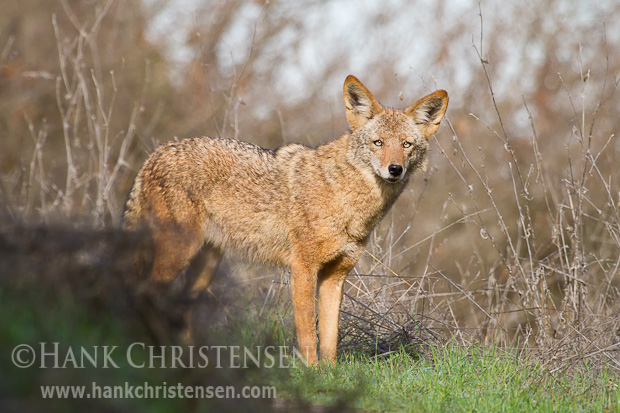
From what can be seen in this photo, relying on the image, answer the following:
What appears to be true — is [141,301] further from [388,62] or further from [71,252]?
[388,62]

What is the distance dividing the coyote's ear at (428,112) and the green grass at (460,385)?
1985mm

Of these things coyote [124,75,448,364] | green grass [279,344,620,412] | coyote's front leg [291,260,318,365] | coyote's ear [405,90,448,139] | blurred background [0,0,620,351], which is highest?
blurred background [0,0,620,351]

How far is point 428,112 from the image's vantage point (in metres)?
6.02

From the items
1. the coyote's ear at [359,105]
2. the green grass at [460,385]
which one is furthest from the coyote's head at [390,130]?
the green grass at [460,385]

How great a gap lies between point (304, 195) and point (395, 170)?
84cm

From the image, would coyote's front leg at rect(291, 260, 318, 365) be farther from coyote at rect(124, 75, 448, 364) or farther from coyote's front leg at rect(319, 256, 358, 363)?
coyote's front leg at rect(319, 256, 358, 363)

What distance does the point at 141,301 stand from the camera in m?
2.94

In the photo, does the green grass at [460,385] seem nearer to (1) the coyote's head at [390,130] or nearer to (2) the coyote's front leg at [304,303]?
(2) the coyote's front leg at [304,303]

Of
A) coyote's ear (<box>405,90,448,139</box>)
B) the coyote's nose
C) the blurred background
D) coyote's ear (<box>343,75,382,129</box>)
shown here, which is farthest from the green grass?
the blurred background

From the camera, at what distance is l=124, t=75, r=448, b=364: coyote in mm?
5593

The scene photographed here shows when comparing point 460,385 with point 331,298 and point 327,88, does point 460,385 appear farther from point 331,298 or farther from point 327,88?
point 327,88

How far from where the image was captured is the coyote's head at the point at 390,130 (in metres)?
5.60

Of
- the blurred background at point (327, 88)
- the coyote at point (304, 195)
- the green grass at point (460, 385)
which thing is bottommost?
the green grass at point (460, 385)

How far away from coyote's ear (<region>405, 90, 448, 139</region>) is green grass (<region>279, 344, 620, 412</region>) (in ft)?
6.51
